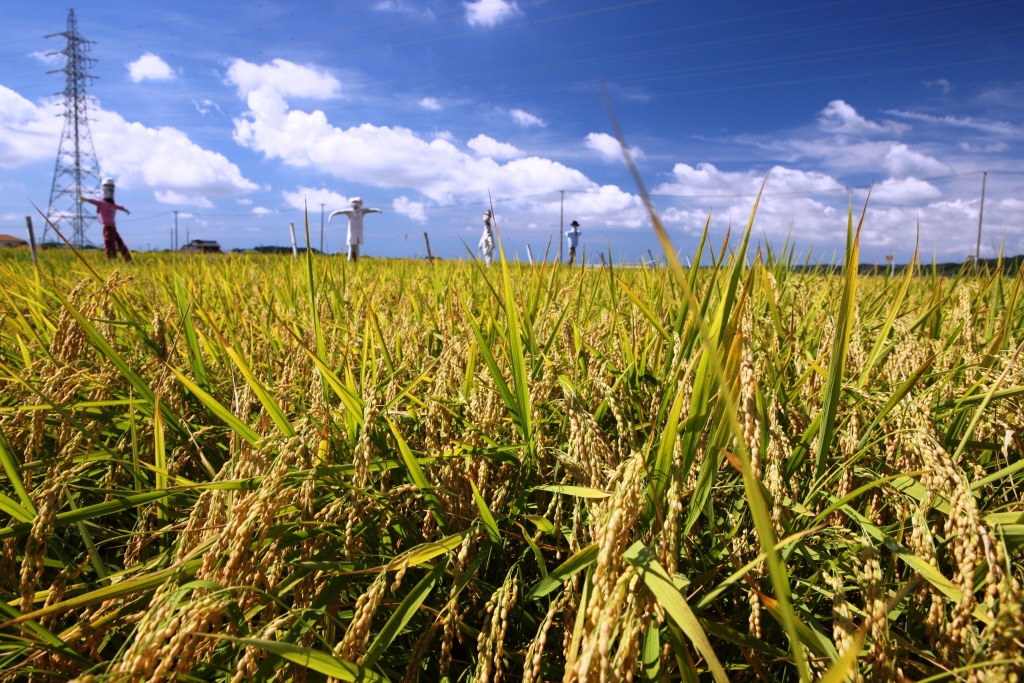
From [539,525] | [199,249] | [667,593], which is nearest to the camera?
[667,593]

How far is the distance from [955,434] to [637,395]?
0.72 m

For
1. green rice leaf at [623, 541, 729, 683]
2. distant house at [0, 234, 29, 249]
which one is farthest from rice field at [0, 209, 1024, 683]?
distant house at [0, 234, 29, 249]

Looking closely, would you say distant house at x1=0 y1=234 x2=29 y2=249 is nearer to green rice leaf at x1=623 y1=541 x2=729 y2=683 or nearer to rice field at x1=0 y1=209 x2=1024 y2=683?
rice field at x1=0 y1=209 x2=1024 y2=683

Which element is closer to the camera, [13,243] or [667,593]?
[667,593]

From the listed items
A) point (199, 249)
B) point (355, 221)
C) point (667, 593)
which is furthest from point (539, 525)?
point (355, 221)

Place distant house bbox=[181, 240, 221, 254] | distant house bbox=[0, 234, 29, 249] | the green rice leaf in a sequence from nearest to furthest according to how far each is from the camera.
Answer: the green rice leaf, distant house bbox=[181, 240, 221, 254], distant house bbox=[0, 234, 29, 249]

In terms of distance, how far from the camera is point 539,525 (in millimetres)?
1082

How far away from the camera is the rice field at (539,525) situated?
2.52 feet

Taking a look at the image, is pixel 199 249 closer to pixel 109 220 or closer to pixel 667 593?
pixel 109 220

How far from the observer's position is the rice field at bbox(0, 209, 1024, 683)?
30.3 inches

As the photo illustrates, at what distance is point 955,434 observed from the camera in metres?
1.31

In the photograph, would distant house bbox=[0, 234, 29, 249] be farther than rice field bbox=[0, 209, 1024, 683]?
Yes

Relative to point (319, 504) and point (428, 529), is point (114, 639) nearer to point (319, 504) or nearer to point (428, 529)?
point (319, 504)

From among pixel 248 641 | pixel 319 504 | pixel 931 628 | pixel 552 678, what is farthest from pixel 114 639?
pixel 931 628
